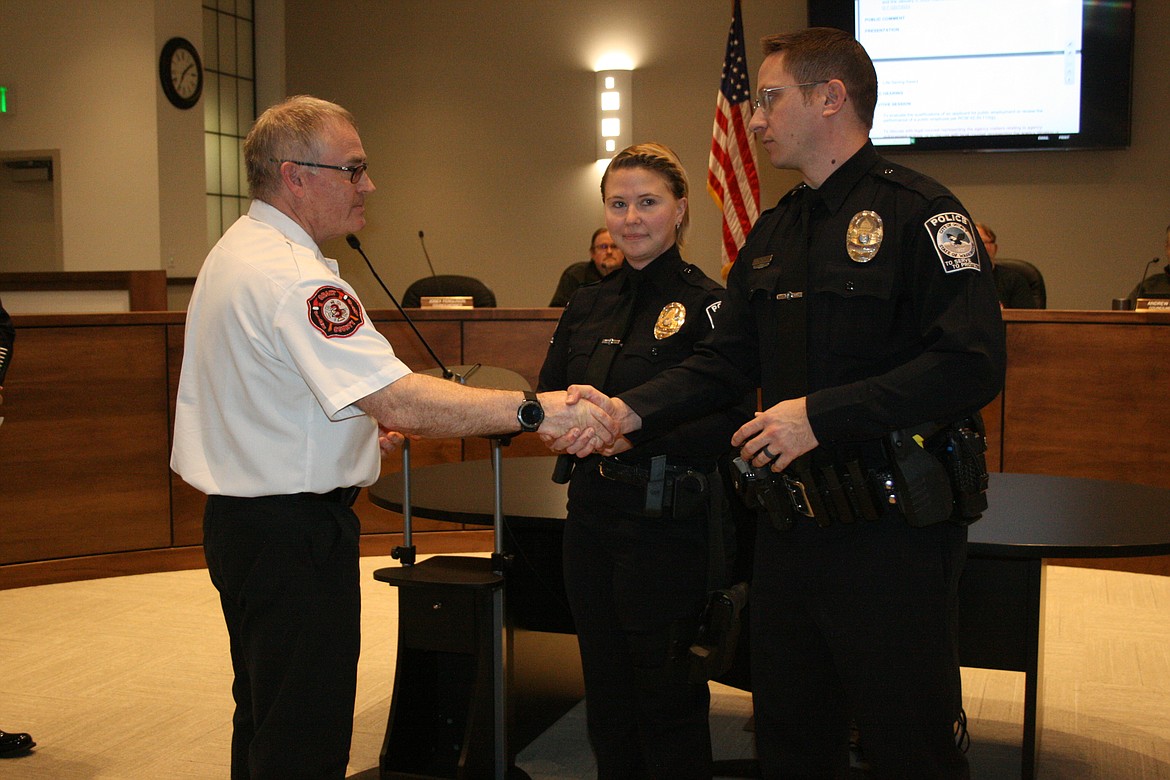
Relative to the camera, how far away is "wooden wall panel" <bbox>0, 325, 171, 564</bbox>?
4410 mm

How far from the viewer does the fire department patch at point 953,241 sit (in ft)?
5.31

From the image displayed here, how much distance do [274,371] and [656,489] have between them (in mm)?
760

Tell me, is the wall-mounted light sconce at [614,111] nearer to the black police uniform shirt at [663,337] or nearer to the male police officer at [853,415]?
the black police uniform shirt at [663,337]

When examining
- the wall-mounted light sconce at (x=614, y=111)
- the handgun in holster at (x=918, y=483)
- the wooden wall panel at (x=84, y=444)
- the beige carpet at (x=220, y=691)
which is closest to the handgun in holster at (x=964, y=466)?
the handgun in holster at (x=918, y=483)

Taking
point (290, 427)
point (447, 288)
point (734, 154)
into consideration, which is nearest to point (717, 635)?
point (290, 427)

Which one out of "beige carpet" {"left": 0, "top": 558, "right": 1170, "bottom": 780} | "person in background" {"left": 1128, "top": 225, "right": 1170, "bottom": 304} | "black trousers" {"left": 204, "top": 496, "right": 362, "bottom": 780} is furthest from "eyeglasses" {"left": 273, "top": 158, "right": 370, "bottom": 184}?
"person in background" {"left": 1128, "top": 225, "right": 1170, "bottom": 304}

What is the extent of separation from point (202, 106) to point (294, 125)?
6683 mm

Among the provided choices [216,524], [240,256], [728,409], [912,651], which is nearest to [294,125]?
[240,256]

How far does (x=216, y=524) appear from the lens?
1787 mm

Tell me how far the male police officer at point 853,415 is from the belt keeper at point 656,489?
304 mm

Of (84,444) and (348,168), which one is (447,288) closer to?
(84,444)

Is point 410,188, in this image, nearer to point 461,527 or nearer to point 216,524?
point 461,527

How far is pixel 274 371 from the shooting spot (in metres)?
1.73

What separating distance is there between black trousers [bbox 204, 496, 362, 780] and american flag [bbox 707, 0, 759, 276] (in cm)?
458
